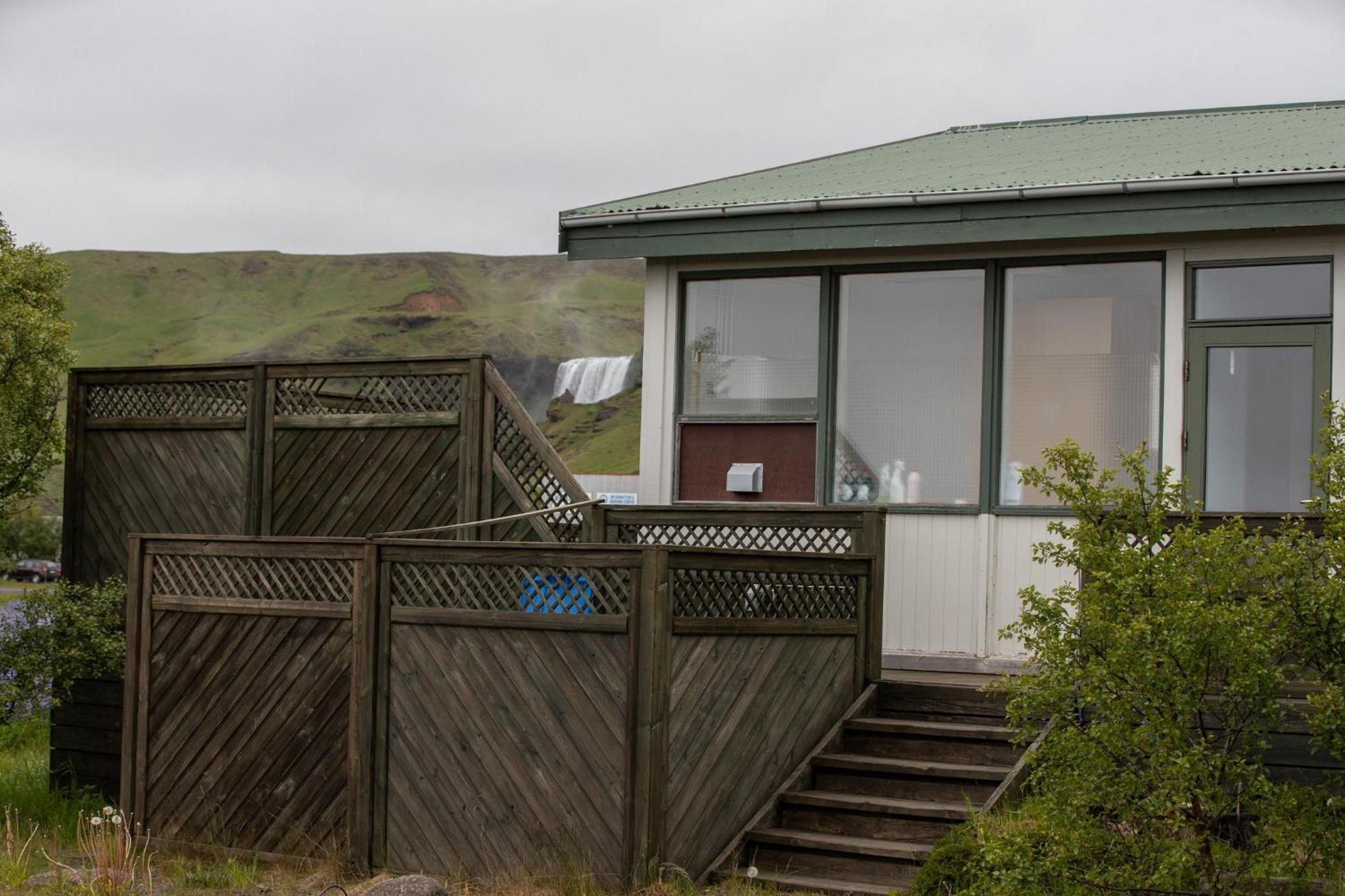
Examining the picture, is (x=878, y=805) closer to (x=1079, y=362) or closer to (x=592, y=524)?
(x=592, y=524)

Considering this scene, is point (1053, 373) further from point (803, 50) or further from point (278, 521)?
point (803, 50)

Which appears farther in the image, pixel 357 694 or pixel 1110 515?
pixel 357 694

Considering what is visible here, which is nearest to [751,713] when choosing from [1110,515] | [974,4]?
[1110,515]

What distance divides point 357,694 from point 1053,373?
16.3 ft

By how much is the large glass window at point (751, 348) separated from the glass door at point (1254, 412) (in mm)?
2605

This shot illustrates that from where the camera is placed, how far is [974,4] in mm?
39781

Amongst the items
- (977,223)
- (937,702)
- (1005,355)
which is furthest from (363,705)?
(977,223)

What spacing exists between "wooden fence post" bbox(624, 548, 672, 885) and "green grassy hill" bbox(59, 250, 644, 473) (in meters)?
90.4

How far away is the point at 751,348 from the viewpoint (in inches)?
435

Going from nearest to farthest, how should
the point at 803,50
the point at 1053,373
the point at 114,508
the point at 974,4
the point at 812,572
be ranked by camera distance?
the point at 812,572, the point at 1053,373, the point at 114,508, the point at 974,4, the point at 803,50

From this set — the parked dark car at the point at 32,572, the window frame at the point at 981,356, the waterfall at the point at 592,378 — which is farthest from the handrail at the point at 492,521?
the waterfall at the point at 592,378

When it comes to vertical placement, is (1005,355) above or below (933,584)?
above

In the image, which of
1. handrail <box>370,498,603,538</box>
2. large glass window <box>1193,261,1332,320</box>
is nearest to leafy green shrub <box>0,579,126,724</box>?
handrail <box>370,498,603,538</box>

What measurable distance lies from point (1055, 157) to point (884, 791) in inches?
200
